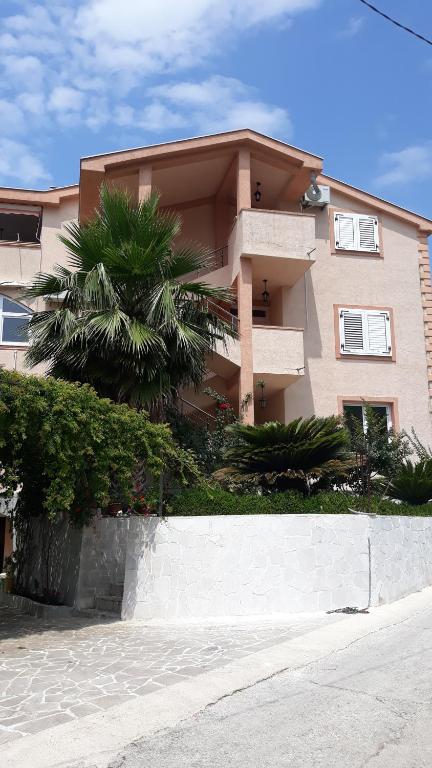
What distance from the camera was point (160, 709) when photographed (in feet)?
20.6

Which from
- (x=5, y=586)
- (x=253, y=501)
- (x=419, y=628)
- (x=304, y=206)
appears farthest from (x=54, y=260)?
(x=419, y=628)

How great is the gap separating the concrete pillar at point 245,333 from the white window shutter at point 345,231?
357cm

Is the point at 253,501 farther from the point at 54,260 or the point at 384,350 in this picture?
the point at 54,260

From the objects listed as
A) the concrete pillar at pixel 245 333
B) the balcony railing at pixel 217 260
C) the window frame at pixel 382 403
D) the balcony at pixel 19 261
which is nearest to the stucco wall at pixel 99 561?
the concrete pillar at pixel 245 333

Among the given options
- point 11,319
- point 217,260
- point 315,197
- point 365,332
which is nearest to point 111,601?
point 11,319

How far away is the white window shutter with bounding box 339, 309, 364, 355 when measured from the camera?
64.3ft

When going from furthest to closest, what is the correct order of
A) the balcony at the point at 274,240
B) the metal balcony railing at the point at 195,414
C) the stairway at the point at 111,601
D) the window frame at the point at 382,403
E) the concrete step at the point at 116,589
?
1. the window frame at the point at 382,403
2. the balcony at the point at 274,240
3. the metal balcony railing at the point at 195,414
4. the concrete step at the point at 116,589
5. the stairway at the point at 111,601

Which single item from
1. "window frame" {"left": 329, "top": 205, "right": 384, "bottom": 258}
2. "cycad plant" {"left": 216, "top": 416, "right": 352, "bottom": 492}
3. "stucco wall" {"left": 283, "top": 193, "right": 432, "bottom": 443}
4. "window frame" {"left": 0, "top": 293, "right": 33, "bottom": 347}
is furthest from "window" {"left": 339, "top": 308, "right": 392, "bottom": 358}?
"window frame" {"left": 0, "top": 293, "right": 33, "bottom": 347}

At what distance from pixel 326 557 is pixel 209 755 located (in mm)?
6316

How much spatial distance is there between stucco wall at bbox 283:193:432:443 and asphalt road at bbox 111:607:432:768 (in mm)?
11826

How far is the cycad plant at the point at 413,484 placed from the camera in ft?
48.7

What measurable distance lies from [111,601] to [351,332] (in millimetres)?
10751

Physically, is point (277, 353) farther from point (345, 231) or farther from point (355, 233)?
point (355, 233)

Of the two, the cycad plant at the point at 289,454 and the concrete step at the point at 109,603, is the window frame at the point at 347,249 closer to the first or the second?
the cycad plant at the point at 289,454
